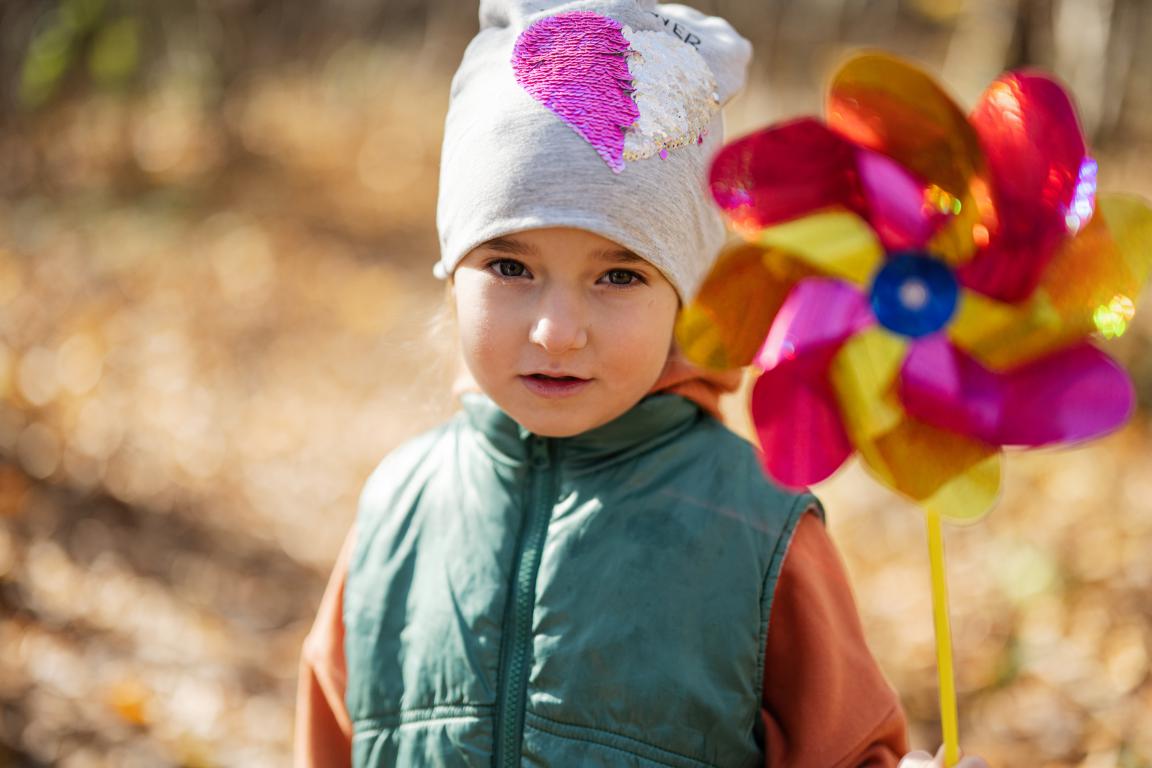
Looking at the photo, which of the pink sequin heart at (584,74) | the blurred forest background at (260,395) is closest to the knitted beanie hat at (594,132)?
the pink sequin heart at (584,74)

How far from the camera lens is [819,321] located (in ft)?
4.01

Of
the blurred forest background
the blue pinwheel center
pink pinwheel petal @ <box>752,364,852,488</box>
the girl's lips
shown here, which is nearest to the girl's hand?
pink pinwheel petal @ <box>752,364,852,488</box>

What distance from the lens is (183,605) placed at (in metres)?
3.38

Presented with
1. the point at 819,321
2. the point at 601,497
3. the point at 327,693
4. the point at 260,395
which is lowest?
the point at 260,395

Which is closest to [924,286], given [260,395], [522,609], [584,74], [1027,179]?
[1027,179]

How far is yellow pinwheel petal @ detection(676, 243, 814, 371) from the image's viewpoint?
1242 mm

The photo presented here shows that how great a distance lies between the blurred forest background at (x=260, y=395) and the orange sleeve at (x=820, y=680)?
2.03 ft

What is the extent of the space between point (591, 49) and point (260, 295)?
4.09 m

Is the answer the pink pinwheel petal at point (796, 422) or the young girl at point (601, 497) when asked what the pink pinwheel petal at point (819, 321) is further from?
the young girl at point (601, 497)

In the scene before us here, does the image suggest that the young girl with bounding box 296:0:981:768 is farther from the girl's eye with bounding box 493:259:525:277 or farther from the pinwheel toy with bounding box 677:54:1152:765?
the pinwheel toy with bounding box 677:54:1152:765

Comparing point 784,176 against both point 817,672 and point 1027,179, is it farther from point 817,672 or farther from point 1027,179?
point 817,672

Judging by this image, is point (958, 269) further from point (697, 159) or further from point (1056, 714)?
point (1056, 714)

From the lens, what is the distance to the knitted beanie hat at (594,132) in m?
1.33

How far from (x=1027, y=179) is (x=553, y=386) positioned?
53 centimetres
